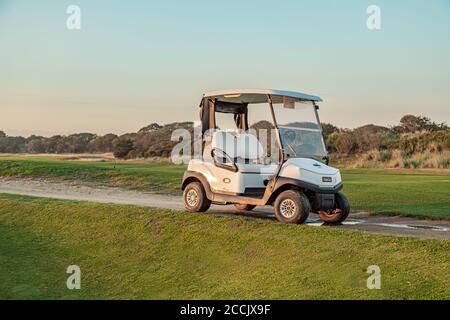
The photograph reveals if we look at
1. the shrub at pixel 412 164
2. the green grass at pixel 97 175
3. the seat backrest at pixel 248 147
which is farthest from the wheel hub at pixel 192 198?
the shrub at pixel 412 164

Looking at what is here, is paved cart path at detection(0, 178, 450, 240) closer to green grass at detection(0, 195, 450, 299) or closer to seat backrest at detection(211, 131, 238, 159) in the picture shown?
seat backrest at detection(211, 131, 238, 159)

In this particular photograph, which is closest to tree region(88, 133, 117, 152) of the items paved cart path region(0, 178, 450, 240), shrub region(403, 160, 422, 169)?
paved cart path region(0, 178, 450, 240)

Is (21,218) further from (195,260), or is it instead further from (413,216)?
(413,216)

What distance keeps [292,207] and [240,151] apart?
215 centimetres

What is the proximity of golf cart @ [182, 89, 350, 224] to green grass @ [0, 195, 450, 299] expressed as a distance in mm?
722

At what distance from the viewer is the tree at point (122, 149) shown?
36.9 metres

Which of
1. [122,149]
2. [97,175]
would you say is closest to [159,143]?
[122,149]

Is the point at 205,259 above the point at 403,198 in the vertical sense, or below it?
below

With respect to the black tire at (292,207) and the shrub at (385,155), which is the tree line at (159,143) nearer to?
the shrub at (385,155)

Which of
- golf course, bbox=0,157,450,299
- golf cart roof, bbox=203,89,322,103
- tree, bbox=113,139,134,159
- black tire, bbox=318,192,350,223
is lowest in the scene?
golf course, bbox=0,157,450,299

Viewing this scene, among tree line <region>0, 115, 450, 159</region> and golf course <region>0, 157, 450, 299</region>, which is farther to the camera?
tree line <region>0, 115, 450, 159</region>

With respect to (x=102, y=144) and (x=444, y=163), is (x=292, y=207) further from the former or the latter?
(x=102, y=144)

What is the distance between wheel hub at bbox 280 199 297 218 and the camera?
1140cm

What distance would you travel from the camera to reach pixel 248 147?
13.2m
